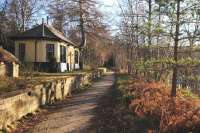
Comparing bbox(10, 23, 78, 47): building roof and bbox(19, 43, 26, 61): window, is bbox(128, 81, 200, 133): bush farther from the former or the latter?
bbox(19, 43, 26, 61): window

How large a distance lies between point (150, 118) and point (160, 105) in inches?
67.8

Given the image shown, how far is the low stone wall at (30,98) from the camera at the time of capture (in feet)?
42.3

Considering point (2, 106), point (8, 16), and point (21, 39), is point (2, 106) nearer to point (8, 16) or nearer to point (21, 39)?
point (21, 39)

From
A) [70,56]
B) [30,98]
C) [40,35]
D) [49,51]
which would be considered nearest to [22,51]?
[40,35]

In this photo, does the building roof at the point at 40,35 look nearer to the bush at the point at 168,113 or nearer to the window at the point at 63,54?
the window at the point at 63,54

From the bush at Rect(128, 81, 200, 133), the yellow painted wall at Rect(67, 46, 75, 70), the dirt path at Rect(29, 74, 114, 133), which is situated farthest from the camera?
the yellow painted wall at Rect(67, 46, 75, 70)

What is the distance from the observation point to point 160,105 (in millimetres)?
13898

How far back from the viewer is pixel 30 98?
16.0 metres

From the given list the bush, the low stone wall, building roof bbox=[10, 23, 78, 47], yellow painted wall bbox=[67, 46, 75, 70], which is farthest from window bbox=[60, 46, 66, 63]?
the bush

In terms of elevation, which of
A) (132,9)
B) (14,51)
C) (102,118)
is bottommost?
(102,118)

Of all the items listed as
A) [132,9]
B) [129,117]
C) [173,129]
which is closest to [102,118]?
[129,117]

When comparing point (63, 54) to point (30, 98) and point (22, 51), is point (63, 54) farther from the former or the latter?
point (30, 98)

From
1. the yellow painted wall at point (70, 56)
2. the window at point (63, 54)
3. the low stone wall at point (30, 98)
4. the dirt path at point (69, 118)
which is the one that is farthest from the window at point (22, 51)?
the dirt path at point (69, 118)

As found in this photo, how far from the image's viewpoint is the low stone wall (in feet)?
42.3
